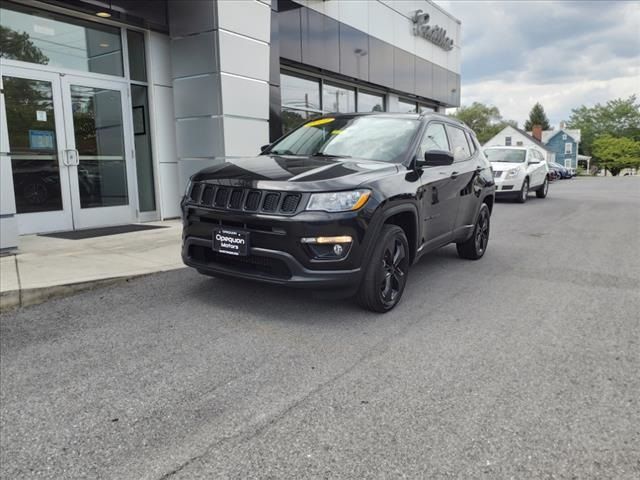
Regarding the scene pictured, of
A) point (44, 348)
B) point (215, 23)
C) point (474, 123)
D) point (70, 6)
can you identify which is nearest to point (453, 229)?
point (44, 348)

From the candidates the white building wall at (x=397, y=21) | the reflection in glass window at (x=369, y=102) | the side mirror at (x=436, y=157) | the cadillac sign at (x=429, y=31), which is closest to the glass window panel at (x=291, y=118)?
the white building wall at (x=397, y=21)

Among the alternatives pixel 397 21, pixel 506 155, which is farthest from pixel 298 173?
pixel 397 21

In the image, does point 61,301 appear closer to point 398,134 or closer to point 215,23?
point 398,134

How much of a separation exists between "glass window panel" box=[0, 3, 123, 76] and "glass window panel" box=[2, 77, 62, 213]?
0.48 m

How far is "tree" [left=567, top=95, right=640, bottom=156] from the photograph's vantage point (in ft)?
262

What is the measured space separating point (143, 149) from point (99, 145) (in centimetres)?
94

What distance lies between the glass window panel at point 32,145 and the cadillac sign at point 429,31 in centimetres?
1402

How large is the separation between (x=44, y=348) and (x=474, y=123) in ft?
337

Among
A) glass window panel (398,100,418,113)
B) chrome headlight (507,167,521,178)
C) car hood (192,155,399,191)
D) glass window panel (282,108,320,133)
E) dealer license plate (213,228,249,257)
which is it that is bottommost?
dealer license plate (213,228,249,257)

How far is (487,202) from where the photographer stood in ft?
23.5

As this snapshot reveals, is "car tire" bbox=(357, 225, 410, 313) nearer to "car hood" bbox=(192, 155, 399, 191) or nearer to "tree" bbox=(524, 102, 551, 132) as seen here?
"car hood" bbox=(192, 155, 399, 191)

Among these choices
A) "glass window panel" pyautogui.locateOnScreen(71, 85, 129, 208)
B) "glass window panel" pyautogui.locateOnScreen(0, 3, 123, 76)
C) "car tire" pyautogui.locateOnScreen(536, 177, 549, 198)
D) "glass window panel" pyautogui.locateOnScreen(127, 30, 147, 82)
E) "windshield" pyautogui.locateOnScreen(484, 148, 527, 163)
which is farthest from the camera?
"car tire" pyautogui.locateOnScreen(536, 177, 549, 198)

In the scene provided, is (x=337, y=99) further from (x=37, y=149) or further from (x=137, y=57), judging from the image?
(x=37, y=149)

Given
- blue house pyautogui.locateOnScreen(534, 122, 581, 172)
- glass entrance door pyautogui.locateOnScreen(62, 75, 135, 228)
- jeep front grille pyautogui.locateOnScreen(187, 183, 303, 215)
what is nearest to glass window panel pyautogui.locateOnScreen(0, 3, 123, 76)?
glass entrance door pyautogui.locateOnScreen(62, 75, 135, 228)
